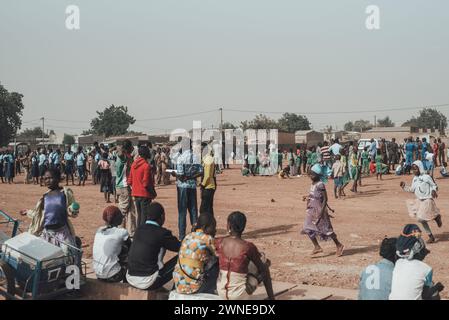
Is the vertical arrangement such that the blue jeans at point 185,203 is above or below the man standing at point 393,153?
below

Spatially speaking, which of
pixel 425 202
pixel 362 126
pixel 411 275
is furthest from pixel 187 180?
pixel 362 126

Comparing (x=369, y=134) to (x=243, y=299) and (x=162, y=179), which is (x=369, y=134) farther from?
(x=243, y=299)

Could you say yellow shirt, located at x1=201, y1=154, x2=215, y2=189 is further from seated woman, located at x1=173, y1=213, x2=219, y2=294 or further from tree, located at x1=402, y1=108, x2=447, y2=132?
tree, located at x1=402, y1=108, x2=447, y2=132

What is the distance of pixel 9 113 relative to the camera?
5891 cm

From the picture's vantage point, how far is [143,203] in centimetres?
901

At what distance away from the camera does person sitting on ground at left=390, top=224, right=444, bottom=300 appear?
4539mm

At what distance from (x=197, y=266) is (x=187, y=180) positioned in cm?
445

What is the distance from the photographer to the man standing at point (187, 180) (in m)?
9.39

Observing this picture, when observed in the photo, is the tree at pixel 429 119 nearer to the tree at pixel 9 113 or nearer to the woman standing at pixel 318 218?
the tree at pixel 9 113

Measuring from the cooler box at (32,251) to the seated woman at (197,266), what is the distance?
61.2 inches

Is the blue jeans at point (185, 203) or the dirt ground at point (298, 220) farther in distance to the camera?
the blue jeans at point (185, 203)

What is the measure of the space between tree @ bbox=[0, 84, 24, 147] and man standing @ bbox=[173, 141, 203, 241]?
53.9 metres

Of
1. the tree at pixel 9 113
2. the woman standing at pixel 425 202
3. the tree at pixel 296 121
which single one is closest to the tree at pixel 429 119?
the tree at pixel 296 121
